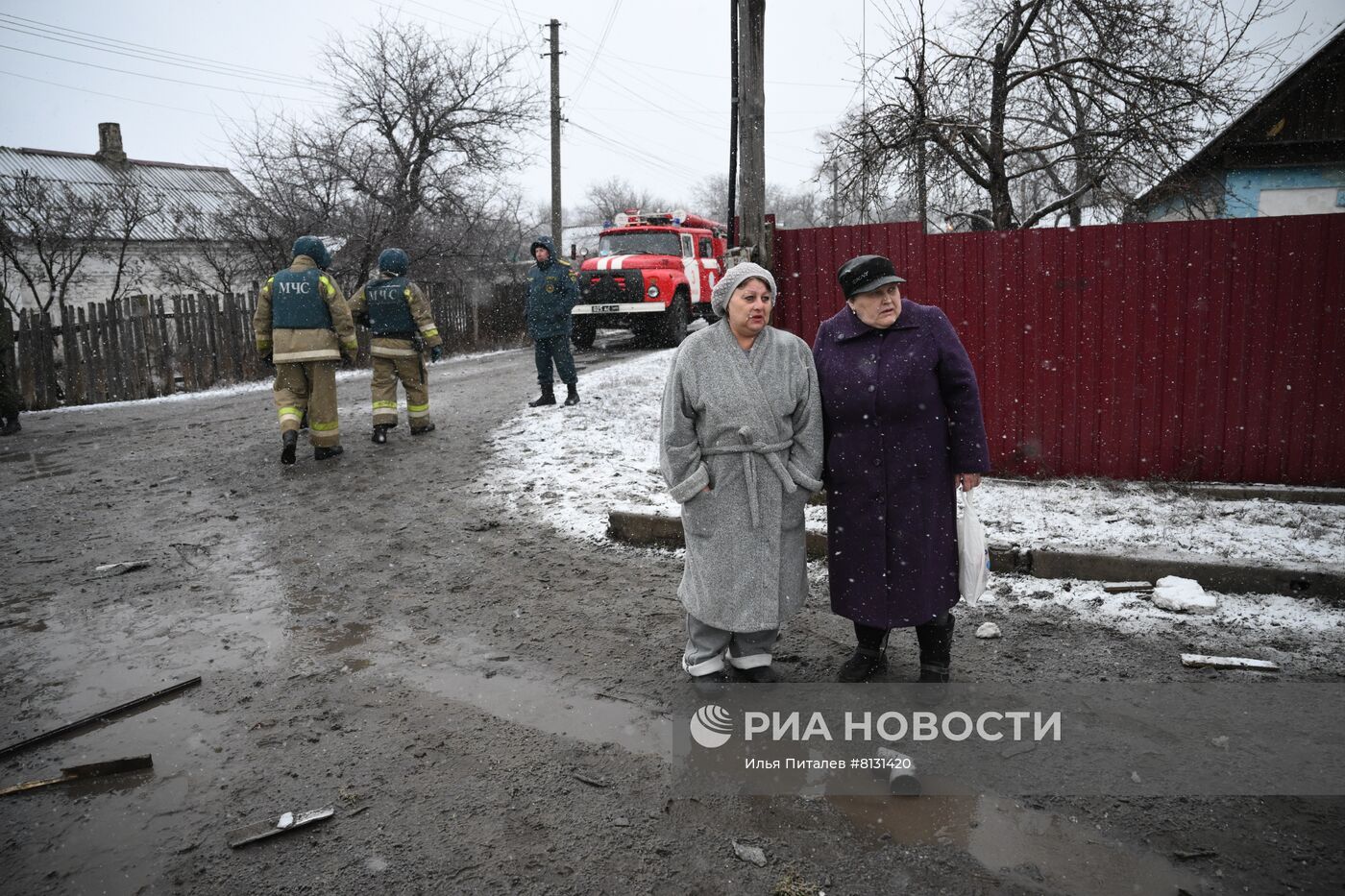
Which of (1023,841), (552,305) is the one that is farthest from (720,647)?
(552,305)

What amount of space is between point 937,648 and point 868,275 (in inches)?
60.7

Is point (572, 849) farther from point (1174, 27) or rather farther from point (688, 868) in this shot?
point (1174, 27)

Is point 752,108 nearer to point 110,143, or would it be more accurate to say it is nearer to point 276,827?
point 276,827

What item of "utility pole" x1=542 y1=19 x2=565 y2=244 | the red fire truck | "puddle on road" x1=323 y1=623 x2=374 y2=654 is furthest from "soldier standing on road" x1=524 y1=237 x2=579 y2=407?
"utility pole" x1=542 y1=19 x2=565 y2=244

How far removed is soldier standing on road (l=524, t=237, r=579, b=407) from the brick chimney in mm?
30272

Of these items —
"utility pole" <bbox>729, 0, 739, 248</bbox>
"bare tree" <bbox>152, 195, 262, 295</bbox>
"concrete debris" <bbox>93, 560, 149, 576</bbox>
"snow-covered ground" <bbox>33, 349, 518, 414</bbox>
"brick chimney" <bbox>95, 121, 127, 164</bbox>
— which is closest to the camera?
"concrete debris" <bbox>93, 560, 149, 576</bbox>

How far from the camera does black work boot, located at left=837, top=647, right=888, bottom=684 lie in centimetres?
338

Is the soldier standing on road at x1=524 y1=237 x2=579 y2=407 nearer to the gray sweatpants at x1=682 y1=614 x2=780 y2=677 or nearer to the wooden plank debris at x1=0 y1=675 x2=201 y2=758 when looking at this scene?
the wooden plank debris at x1=0 y1=675 x2=201 y2=758

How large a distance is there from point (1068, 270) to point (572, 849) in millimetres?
5397

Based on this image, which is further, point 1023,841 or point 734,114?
point 734,114

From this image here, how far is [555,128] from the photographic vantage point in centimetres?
2158

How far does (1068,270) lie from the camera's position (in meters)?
5.92

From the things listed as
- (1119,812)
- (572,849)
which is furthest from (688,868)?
(1119,812)

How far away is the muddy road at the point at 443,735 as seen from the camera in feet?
7.63
